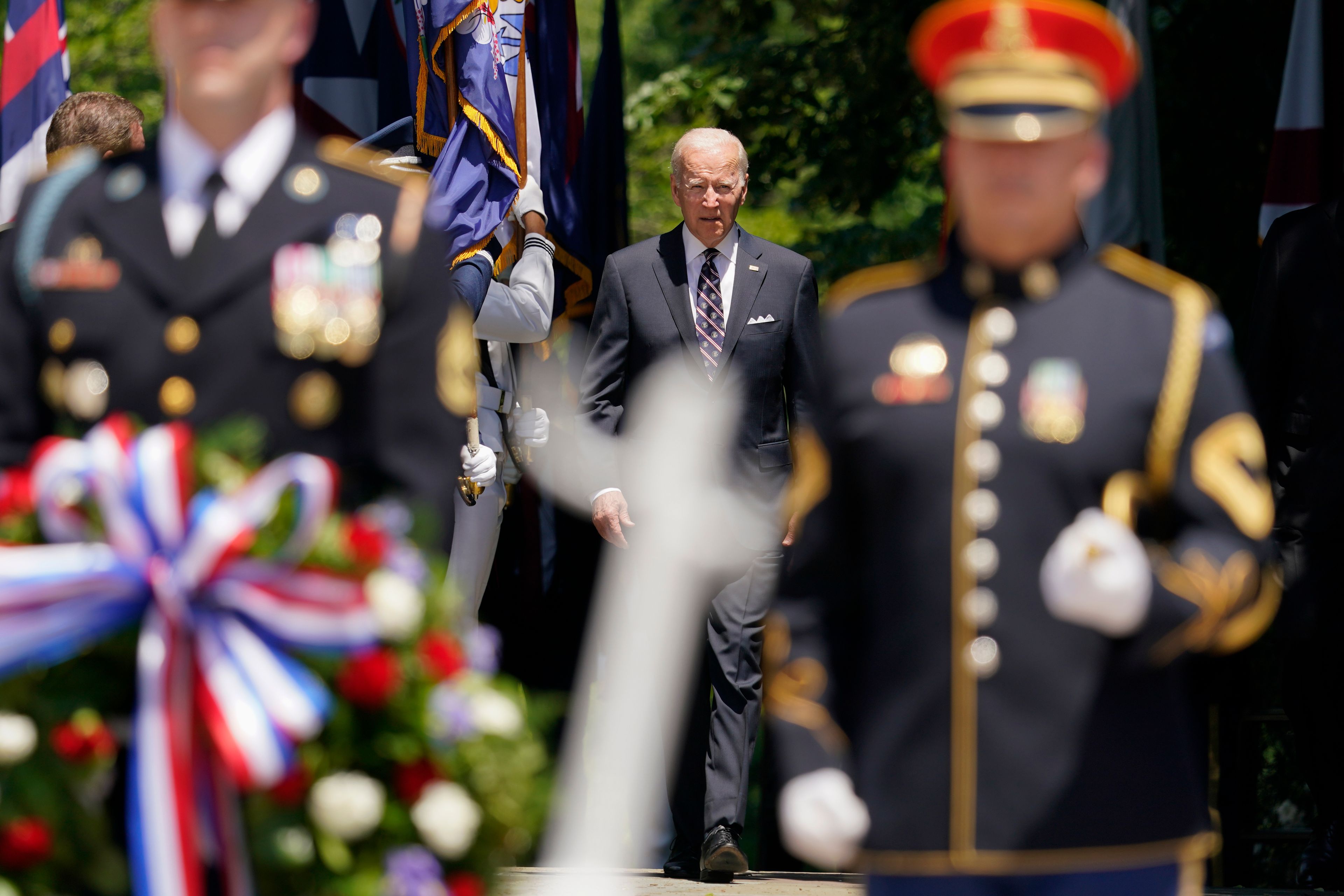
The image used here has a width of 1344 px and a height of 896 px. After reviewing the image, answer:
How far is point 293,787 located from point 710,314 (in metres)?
3.78

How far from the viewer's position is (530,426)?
594 cm

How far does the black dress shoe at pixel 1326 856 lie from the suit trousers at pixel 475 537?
8.64 ft

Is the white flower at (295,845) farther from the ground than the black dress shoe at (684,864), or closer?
farther from the ground

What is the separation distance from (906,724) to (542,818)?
54 cm

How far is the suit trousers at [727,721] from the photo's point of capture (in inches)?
232

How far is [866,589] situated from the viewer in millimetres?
2752

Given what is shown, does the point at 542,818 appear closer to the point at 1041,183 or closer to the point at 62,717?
the point at 62,717

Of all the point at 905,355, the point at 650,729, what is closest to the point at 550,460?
the point at 650,729

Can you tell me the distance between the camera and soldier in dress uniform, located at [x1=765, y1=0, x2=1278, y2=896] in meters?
2.60

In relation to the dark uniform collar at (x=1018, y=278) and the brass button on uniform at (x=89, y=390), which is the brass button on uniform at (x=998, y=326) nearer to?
the dark uniform collar at (x=1018, y=278)

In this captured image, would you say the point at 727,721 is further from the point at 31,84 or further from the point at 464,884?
the point at 31,84

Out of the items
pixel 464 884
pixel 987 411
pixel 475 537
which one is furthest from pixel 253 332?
pixel 475 537

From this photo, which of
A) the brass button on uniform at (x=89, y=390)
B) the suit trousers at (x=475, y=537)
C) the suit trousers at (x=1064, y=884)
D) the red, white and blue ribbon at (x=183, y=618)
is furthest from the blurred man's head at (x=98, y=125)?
the suit trousers at (x=1064, y=884)

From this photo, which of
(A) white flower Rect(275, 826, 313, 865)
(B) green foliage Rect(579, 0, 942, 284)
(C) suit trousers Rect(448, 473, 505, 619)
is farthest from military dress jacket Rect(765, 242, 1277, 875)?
(B) green foliage Rect(579, 0, 942, 284)
